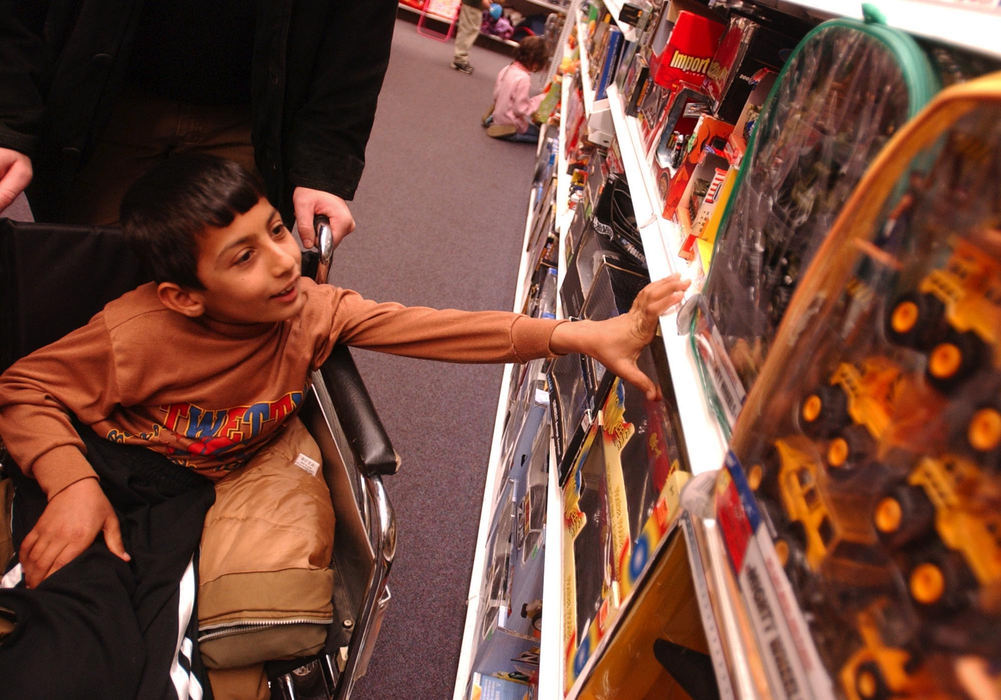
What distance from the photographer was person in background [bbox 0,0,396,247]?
113 centimetres

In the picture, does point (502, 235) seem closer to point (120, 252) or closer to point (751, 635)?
point (120, 252)

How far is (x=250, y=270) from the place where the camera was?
1016 millimetres

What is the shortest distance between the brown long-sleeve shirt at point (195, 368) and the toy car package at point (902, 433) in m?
0.63

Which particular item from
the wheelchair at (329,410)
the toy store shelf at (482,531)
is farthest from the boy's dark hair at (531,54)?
the wheelchair at (329,410)

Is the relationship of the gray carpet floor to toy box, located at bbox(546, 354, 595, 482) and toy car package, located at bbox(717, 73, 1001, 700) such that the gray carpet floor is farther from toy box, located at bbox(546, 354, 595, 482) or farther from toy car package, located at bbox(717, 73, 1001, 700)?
toy car package, located at bbox(717, 73, 1001, 700)

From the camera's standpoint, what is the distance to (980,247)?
12.9 inches

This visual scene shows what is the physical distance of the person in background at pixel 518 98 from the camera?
4.99 metres

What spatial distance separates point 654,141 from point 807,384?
101 centimetres

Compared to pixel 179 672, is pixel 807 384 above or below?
above

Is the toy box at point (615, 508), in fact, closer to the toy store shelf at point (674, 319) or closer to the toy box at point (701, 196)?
the toy store shelf at point (674, 319)

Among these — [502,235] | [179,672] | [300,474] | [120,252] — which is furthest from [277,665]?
[502,235]

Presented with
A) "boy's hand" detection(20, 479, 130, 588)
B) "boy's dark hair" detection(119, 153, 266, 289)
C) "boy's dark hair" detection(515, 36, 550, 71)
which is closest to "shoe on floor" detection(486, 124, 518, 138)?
"boy's dark hair" detection(515, 36, 550, 71)

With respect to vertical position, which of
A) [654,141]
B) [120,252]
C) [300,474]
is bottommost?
[300,474]

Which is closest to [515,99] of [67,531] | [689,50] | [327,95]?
[327,95]
